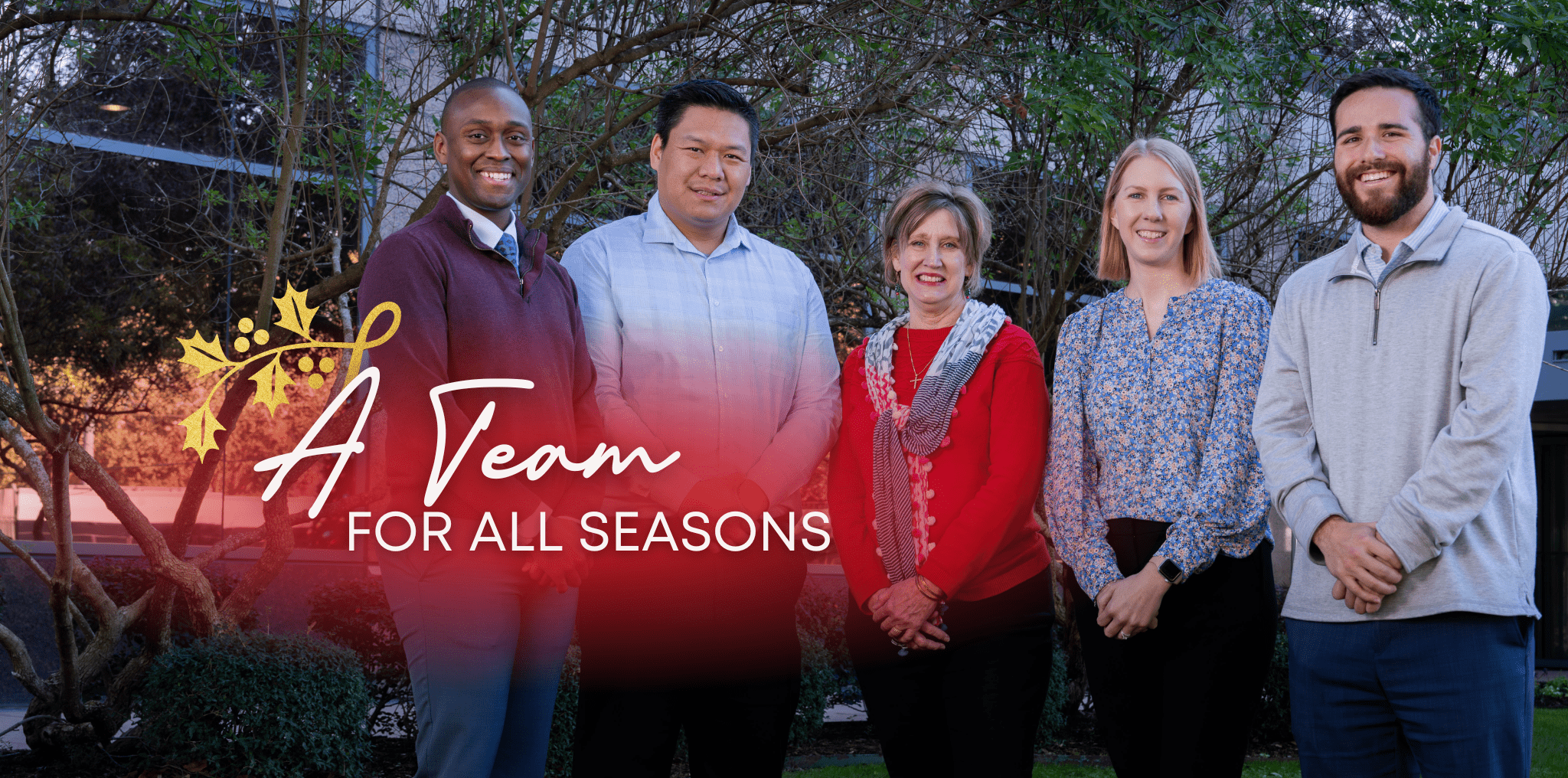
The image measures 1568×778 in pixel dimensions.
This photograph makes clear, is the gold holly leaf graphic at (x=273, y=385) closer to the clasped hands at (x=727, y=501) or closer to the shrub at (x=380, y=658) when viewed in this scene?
the clasped hands at (x=727, y=501)

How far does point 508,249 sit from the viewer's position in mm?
3107

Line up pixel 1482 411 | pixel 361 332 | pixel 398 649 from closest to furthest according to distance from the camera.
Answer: pixel 1482 411
pixel 361 332
pixel 398 649

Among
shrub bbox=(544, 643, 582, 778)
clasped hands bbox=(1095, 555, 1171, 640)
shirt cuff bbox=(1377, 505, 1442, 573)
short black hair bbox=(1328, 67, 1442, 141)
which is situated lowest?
shrub bbox=(544, 643, 582, 778)

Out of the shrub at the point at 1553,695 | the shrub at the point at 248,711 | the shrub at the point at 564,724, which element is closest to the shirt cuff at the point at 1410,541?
the shrub at the point at 564,724

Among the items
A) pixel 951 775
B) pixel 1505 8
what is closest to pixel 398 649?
pixel 951 775

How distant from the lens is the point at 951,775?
10.6 feet

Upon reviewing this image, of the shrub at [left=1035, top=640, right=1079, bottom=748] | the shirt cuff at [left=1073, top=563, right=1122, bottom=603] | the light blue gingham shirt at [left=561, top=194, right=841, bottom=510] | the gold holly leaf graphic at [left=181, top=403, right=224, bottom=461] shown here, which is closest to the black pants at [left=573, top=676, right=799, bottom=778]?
the light blue gingham shirt at [left=561, top=194, right=841, bottom=510]

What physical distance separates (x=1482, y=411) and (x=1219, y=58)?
3.49 metres

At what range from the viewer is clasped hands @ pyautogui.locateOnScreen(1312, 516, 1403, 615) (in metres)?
2.69

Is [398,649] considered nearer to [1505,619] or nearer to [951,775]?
[951,775]

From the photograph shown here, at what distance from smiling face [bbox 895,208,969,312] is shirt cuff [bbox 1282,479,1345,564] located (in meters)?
1.06

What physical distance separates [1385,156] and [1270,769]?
18.3 ft

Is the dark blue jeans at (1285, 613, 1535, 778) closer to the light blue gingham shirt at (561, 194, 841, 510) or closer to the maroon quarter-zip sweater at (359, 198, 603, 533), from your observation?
the light blue gingham shirt at (561, 194, 841, 510)

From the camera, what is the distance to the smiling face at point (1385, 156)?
2.89 meters
